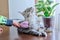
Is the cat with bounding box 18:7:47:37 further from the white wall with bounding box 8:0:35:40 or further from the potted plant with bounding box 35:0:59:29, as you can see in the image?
the white wall with bounding box 8:0:35:40

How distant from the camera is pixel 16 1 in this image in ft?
7.44

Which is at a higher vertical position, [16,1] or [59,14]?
[16,1]

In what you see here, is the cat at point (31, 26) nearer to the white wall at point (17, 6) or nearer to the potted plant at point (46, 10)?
the potted plant at point (46, 10)

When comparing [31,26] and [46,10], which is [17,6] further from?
[31,26]

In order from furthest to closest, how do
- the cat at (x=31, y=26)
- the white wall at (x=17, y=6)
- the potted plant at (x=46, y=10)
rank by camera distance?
1. the white wall at (x=17, y=6)
2. the potted plant at (x=46, y=10)
3. the cat at (x=31, y=26)

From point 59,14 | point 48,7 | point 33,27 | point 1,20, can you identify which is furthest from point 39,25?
point 59,14

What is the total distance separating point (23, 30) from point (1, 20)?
0.22 metres

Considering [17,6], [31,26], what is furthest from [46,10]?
[17,6]

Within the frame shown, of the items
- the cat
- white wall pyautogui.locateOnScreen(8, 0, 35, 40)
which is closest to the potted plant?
the cat

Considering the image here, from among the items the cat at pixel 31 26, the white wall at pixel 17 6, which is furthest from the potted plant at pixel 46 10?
the white wall at pixel 17 6

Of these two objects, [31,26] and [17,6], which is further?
[17,6]

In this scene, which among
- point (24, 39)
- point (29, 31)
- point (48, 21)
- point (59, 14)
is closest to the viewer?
point (24, 39)

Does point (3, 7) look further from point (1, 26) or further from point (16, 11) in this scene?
point (1, 26)

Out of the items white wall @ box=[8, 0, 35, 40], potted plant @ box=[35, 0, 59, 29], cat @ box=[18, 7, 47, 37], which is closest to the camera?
cat @ box=[18, 7, 47, 37]
